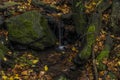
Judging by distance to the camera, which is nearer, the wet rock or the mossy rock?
the mossy rock

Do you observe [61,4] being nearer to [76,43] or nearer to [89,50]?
[76,43]

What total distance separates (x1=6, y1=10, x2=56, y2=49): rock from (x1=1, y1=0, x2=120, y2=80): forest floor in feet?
1.09

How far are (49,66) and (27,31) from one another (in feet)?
4.61

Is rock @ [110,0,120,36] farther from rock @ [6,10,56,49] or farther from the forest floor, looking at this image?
rock @ [6,10,56,49]

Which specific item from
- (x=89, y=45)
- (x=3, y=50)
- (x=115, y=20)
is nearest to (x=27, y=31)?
(x=3, y=50)

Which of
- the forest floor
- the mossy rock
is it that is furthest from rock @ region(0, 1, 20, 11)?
the forest floor

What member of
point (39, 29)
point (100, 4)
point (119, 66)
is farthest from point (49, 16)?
point (119, 66)

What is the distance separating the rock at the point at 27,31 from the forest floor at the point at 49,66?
33 cm

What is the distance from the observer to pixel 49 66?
356 inches

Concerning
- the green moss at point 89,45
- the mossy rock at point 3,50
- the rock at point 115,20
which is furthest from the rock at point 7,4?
the rock at point 115,20

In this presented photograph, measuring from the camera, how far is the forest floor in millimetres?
8539

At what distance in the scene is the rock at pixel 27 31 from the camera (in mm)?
9492

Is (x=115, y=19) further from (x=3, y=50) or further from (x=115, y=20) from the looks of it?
(x=3, y=50)

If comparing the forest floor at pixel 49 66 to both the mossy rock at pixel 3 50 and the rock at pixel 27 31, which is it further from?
the rock at pixel 27 31
